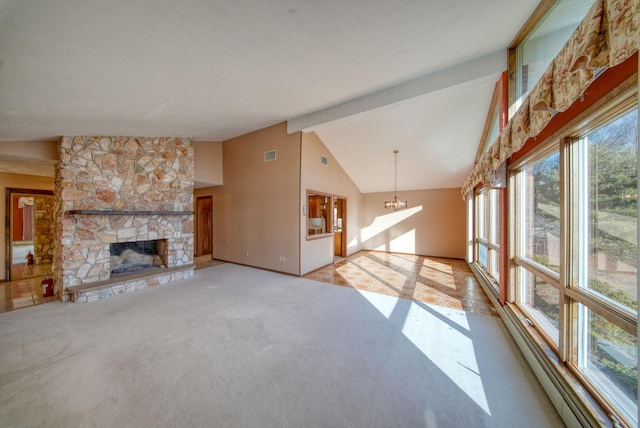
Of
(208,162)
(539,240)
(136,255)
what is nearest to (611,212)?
(539,240)

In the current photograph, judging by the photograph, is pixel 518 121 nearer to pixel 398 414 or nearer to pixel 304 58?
pixel 304 58

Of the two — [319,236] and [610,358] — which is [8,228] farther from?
[610,358]

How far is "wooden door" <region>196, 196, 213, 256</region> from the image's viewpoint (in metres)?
7.69

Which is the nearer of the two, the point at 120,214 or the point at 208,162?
the point at 120,214

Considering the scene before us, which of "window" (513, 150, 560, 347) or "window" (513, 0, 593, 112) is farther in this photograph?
"window" (513, 150, 560, 347)

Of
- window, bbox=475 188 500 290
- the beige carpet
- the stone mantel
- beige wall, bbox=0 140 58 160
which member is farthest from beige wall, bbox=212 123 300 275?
window, bbox=475 188 500 290

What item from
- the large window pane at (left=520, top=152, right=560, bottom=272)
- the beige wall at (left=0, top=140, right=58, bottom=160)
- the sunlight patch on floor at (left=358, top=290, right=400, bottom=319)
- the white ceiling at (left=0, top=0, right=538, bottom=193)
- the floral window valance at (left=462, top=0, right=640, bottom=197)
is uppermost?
the white ceiling at (left=0, top=0, right=538, bottom=193)

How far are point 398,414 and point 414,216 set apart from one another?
7.36 m

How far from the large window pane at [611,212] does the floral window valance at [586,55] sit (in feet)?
1.19

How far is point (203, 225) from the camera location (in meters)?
7.87

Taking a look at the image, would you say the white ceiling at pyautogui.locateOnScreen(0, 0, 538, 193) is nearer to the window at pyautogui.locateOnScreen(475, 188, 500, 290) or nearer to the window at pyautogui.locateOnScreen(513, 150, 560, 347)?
the window at pyautogui.locateOnScreen(513, 150, 560, 347)

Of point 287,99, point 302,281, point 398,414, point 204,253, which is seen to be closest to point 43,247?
point 204,253

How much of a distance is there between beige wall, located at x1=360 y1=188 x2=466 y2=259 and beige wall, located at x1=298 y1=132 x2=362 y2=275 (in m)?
1.46

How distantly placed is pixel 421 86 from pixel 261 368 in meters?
4.15
